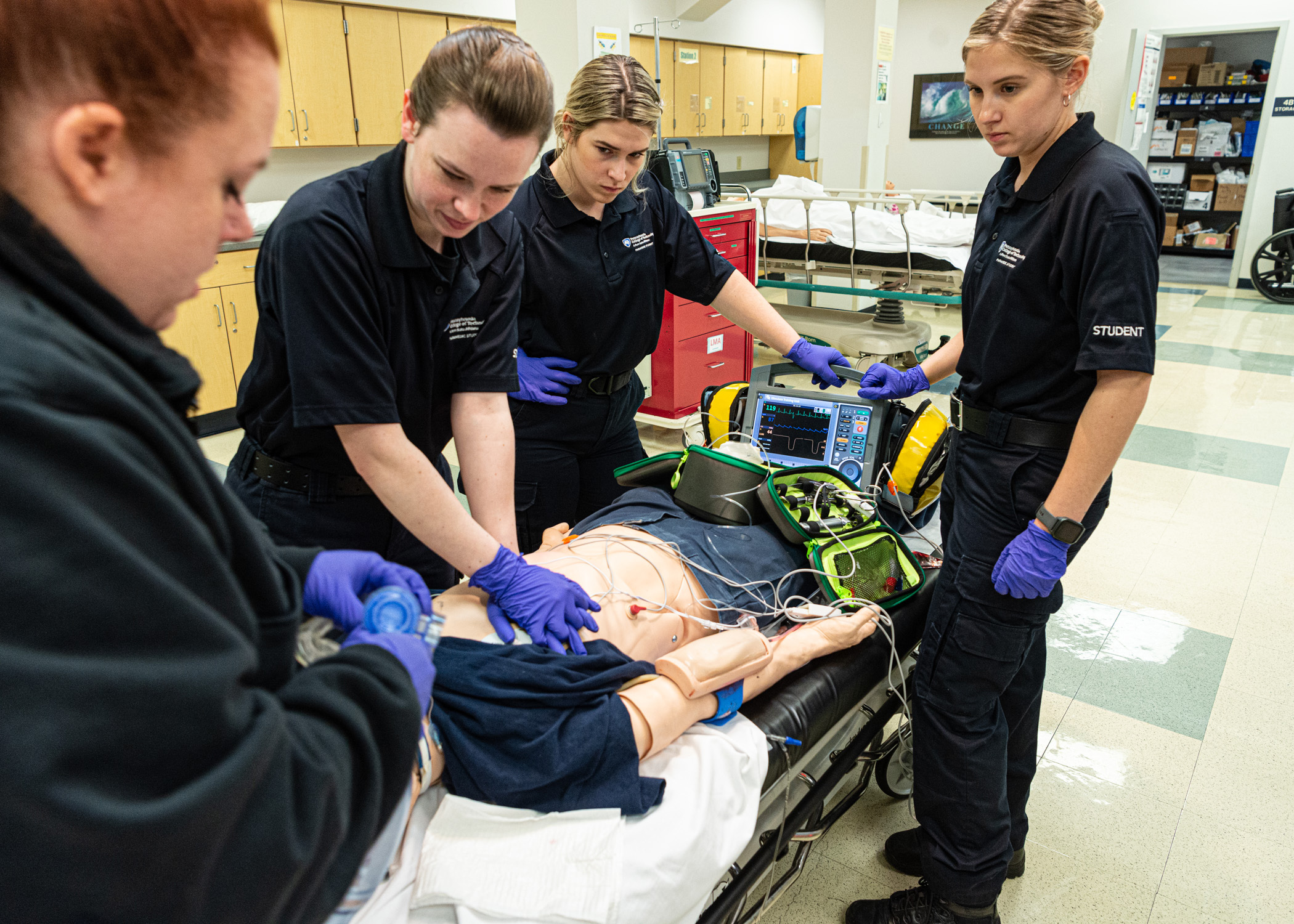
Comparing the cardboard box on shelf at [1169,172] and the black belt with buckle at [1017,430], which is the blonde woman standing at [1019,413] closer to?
the black belt with buckle at [1017,430]

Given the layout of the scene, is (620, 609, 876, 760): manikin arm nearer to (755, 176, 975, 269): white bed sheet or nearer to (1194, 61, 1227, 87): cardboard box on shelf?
(755, 176, 975, 269): white bed sheet

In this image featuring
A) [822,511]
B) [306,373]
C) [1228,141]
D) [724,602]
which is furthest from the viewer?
[1228,141]

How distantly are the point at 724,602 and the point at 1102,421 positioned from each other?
804mm

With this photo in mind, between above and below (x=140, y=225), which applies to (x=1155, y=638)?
below

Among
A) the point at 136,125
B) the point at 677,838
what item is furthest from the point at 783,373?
the point at 136,125

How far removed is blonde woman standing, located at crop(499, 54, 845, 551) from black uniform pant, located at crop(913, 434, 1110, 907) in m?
0.88

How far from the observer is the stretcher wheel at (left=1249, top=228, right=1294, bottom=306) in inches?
276

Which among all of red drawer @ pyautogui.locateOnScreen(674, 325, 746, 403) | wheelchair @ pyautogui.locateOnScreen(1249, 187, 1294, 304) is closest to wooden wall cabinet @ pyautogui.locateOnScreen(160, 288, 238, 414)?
red drawer @ pyautogui.locateOnScreen(674, 325, 746, 403)

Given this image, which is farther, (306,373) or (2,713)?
(306,373)

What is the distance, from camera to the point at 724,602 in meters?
1.77

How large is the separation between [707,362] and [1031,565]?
3222mm

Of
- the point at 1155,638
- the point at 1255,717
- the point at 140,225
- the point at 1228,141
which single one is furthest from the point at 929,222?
the point at 1228,141

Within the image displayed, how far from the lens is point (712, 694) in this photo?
4.65ft

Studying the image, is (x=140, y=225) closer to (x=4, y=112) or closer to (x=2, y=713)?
(x=4, y=112)
